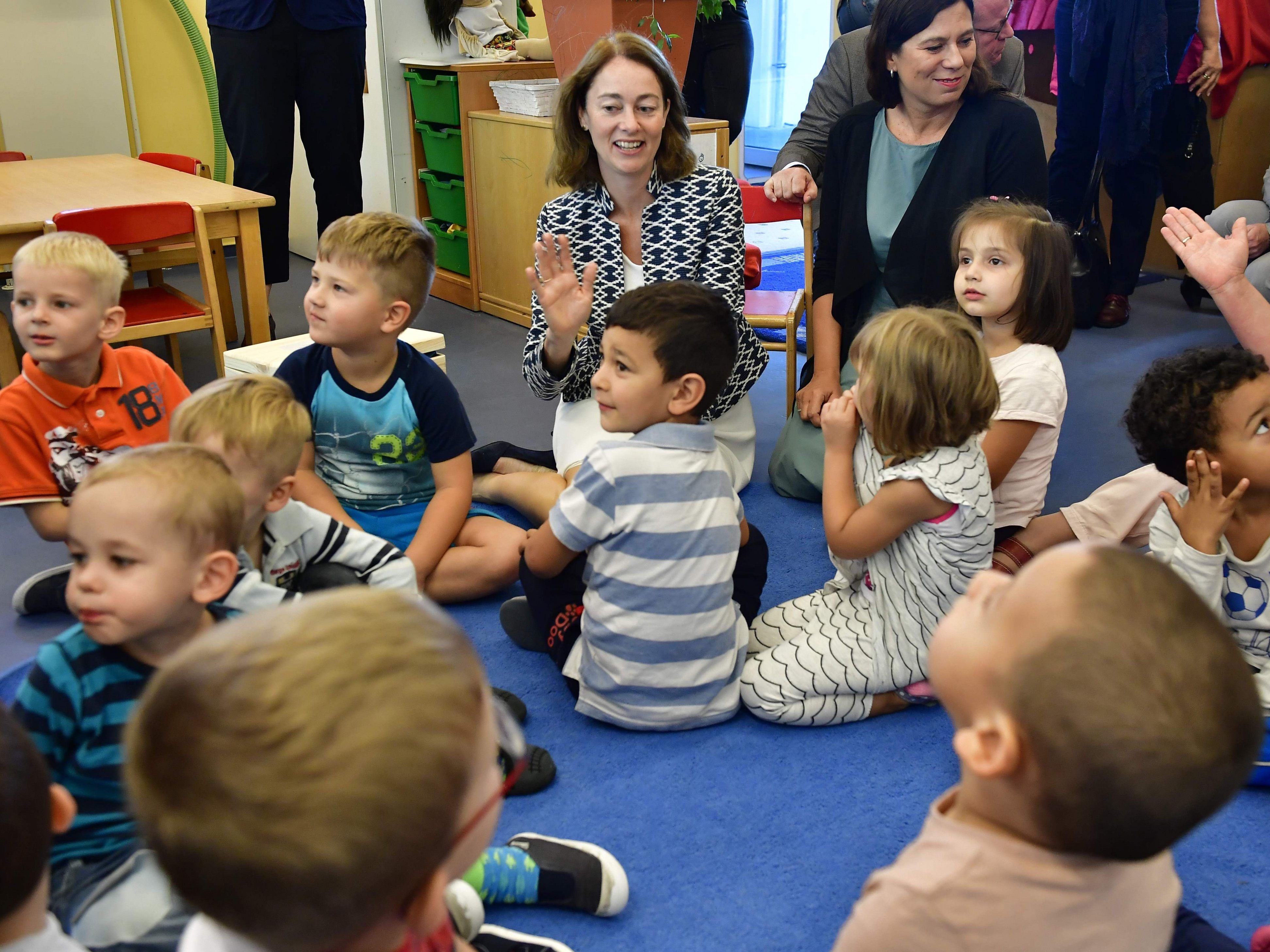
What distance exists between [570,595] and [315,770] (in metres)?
1.25

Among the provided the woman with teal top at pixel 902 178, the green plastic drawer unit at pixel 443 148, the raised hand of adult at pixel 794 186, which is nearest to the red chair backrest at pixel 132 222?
the green plastic drawer unit at pixel 443 148

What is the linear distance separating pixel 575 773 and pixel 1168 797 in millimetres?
1058

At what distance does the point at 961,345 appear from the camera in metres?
1.67

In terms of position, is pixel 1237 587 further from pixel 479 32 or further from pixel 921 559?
pixel 479 32

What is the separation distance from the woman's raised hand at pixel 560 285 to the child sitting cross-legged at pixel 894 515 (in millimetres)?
595

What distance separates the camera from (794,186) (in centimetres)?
281

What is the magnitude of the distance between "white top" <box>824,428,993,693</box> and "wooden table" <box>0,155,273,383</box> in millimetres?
2145

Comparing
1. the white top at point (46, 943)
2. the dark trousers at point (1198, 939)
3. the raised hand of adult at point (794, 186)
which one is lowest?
the dark trousers at point (1198, 939)

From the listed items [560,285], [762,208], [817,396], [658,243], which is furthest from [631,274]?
[762,208]

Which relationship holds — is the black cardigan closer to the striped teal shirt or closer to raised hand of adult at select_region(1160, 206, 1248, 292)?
raised hand of adult at select_region(1160, 206, 1248, 292)

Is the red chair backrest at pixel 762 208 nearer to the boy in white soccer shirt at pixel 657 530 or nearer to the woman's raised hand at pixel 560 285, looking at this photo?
the woman's raised hand at pixel 560 285

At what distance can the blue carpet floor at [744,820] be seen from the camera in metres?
1.39

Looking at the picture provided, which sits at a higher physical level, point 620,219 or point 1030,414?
point 620,219

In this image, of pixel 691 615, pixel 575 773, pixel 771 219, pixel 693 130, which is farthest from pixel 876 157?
pixel 575 773
